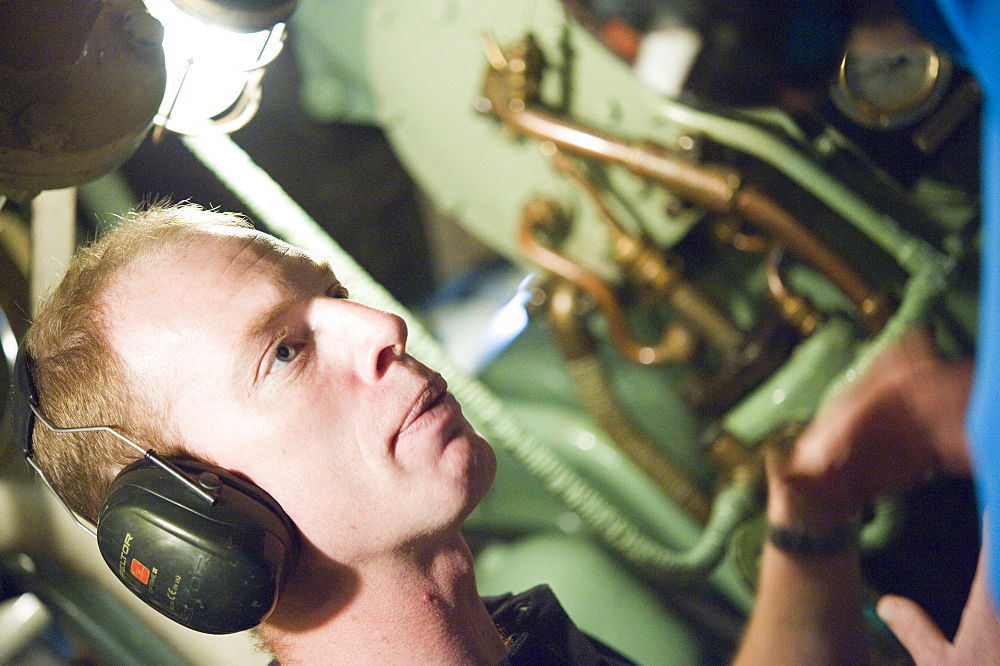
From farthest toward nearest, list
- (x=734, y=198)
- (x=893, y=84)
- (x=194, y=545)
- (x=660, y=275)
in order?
(x=660, y=275) < (x=734, y=198) < (x=893, y=84) < (x=194, y=545)

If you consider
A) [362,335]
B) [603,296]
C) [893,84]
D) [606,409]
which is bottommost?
[606,409]

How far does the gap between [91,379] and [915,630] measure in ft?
2.50

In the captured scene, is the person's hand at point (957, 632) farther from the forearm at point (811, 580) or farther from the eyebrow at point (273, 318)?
the eyebrow at point (273, 318)

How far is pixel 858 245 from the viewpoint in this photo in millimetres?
1181

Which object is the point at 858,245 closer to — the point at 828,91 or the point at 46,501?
the point at 828,91

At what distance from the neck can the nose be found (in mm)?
162

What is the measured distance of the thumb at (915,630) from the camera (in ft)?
2.25

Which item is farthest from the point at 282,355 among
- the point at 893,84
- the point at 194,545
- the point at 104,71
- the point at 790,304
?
the point at 790,304

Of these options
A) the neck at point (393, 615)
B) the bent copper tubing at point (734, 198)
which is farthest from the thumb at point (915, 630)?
the bent copper tubing at point (734, 198)

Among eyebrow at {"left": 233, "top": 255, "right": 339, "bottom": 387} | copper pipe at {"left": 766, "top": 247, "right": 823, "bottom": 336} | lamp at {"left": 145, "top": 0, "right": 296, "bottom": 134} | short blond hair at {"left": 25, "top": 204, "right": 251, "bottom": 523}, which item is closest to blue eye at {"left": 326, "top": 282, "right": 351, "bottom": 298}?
eyebrow at {"left": 233, "top": 255, "right": 339, "bottom": 387}

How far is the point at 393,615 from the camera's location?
68 centimetres

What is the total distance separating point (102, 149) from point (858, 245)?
1.01 meters

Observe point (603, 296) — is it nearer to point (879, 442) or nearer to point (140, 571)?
point (879, 442)

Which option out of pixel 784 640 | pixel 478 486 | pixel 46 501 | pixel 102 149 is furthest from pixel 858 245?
pixel 46 501
